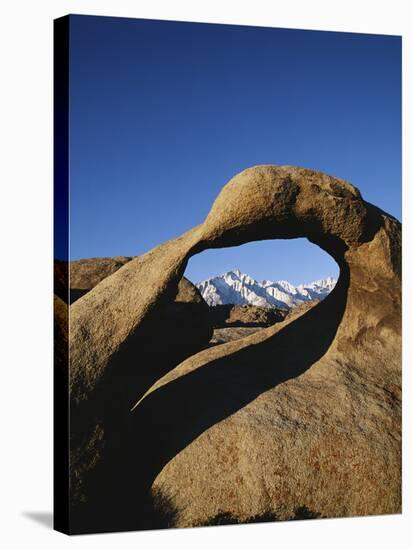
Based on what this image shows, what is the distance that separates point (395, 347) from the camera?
601 inches

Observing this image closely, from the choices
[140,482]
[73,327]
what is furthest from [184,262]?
[140,482]

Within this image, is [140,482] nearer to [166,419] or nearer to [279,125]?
[166,419]

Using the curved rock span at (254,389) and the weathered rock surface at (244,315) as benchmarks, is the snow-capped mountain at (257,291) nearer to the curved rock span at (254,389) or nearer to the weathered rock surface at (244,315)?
the weathered rock surface at (244,315)

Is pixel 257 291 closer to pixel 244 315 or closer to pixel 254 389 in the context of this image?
pixel 244 315

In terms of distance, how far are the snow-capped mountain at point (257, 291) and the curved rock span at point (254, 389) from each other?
0.26 m

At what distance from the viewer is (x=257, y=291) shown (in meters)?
14.8

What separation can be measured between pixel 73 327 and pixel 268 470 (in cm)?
277

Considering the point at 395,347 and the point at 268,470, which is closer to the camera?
the point at 268,470

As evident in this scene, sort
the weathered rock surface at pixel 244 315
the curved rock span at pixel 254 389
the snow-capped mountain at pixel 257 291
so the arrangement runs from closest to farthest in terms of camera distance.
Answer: the curved rock span at pixel 254 389, the snow-capped mountain at pixel 257 291, the weathered rock surface at pixel 244 315

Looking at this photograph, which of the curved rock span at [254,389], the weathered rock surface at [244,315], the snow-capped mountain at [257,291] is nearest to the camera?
the curved rock span at [254,389]

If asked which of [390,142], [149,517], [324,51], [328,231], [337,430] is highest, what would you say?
[324,51]

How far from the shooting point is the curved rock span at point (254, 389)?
44.5ft

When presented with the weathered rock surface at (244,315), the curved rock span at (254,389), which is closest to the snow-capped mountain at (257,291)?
the weathered rock surface at (244,315)

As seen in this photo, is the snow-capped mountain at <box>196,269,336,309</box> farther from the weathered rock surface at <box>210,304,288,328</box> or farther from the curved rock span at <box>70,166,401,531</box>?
the curved rock span at <box>70,166,401,531</box>
